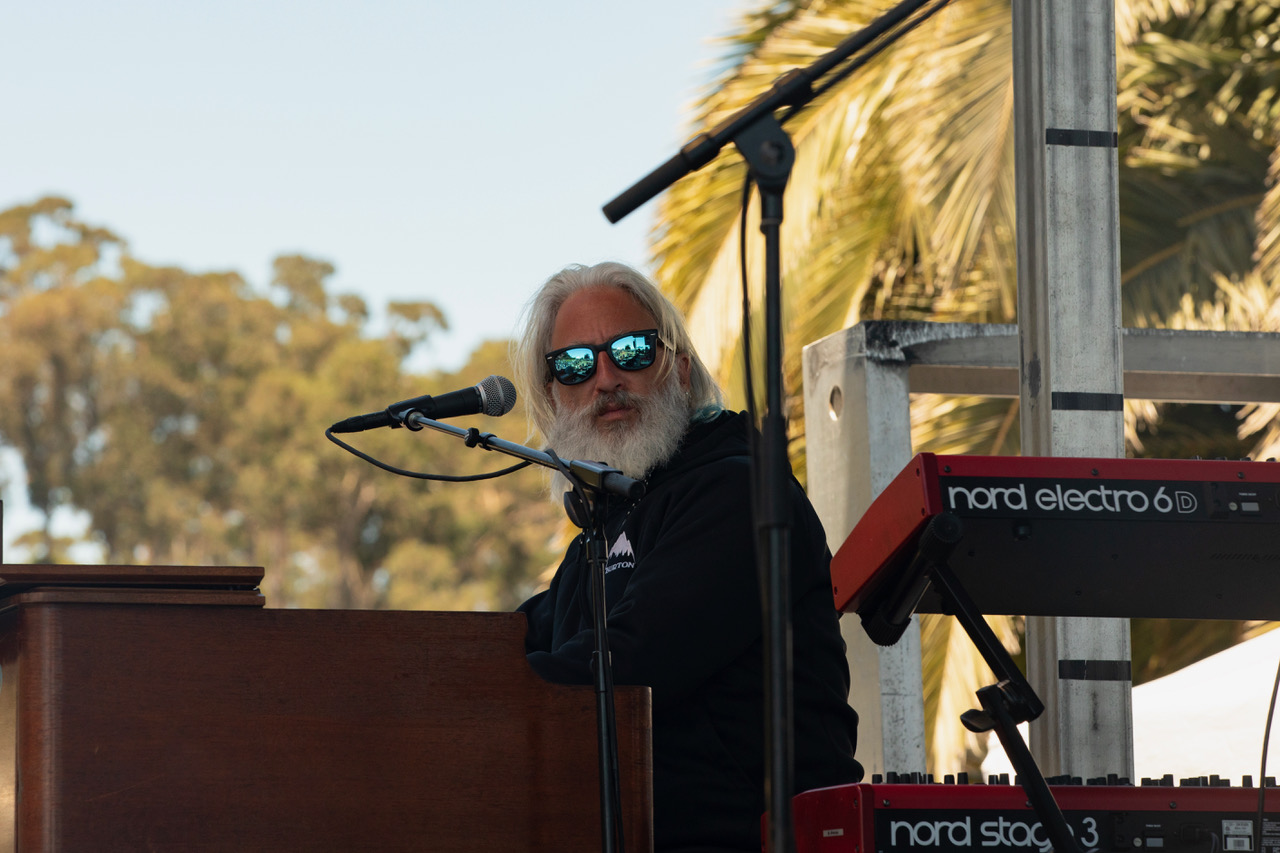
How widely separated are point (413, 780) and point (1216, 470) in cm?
136

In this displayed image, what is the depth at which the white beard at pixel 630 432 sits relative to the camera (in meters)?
3.44

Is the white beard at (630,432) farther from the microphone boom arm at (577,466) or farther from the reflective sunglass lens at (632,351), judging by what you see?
the microphone boom arm at (577,466)

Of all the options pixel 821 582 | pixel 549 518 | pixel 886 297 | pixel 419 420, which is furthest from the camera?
pixel 549 518

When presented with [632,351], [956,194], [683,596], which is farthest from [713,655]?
[956,194]

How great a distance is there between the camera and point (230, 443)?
31641mm

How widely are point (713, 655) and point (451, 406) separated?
72 cm

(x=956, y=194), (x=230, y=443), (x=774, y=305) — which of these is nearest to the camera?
(x=774, y=305)

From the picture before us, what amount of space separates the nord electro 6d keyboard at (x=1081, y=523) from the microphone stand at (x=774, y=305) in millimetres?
430

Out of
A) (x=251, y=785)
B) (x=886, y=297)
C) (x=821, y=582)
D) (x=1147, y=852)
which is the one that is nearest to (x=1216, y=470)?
(x=1147, y=852)

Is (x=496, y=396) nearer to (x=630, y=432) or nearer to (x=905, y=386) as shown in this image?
(x=630, y=432)

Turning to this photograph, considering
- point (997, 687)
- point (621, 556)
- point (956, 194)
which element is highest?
point (956, 194)

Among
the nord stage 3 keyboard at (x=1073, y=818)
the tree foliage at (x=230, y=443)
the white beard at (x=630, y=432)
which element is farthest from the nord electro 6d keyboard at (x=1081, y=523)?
the tree foliage at (x=230, y=443)

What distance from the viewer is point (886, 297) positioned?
29.4ft

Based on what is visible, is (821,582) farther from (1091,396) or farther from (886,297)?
(886,297)
